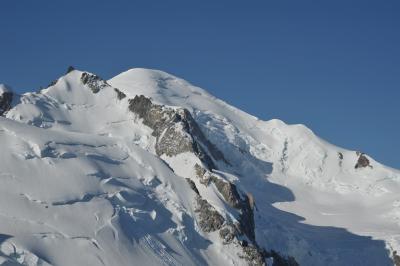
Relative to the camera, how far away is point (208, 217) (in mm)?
74188

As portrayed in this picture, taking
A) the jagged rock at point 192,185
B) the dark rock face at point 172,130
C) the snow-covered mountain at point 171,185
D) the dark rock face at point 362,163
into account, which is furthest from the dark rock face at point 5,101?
the dark rock face at point 362,163

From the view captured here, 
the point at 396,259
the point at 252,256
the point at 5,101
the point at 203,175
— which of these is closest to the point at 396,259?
the point at 396,259

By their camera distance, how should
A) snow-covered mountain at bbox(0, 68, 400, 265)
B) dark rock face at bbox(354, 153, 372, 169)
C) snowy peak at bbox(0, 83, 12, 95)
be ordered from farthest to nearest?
1. dark rock face at bbox(354, 153, 372, 169)
2. snowy peak at bbox(0, 83, 12, 95)
3. snow-covered mountain at bbox(0, 68, 400, 265)

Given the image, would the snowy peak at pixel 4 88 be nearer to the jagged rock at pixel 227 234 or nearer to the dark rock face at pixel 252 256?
the jagged rock at pixel 227 234

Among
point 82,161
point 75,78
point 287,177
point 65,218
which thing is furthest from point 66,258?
point 287,177

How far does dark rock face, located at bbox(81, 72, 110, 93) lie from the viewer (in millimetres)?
107688

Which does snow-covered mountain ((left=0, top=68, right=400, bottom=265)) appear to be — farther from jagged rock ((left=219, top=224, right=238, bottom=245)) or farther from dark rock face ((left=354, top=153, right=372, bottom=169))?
dark rock face ((left=354, top=153, right=372, bottom=169))

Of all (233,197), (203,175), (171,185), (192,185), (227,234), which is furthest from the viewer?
(203,175)

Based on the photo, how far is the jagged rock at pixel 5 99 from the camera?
316 feet

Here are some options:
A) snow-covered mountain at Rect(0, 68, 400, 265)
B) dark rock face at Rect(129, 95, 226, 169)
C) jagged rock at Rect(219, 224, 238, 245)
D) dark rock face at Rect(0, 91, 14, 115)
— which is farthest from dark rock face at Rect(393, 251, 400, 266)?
dark rock face at Rect(0, 91, 14, 115)

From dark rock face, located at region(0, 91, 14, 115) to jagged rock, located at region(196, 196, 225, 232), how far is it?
33062 mm

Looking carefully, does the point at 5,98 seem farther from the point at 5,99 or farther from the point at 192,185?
the point at 192,185

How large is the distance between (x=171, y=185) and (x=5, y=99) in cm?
3148

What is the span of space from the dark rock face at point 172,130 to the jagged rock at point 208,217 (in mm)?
12732
